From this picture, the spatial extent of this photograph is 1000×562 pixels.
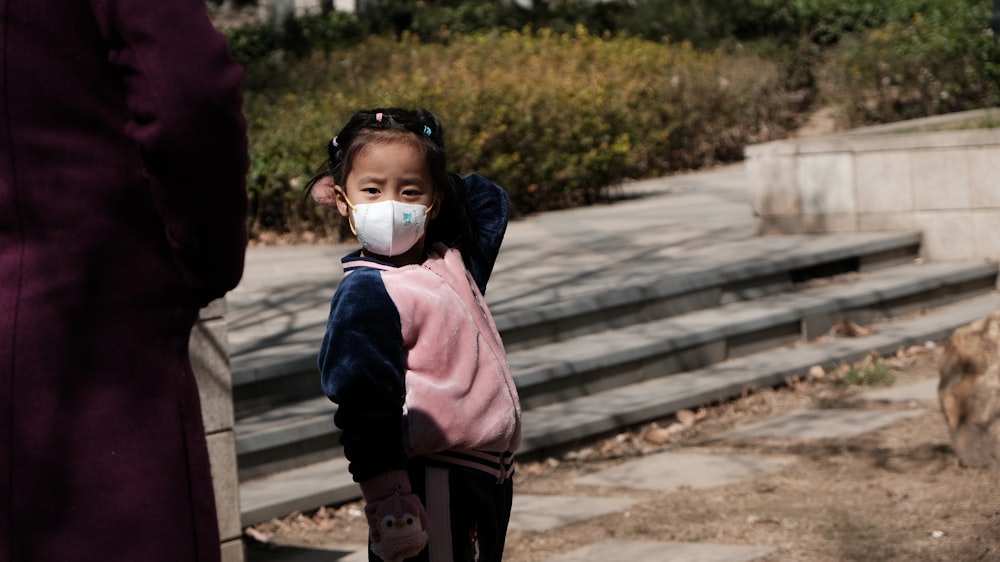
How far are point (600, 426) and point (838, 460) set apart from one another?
1140 millimetres

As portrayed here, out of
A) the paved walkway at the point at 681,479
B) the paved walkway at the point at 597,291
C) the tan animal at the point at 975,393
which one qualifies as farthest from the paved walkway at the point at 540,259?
the tan animal at the point at 975,393

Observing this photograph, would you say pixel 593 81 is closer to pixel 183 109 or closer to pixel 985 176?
pixel 985 176

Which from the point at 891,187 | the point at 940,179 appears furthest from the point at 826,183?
the point at 940,179

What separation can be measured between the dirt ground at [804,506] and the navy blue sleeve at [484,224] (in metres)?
2.27

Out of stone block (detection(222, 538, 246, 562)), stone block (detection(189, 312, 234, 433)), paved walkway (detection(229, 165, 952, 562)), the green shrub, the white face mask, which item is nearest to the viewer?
the white face mask

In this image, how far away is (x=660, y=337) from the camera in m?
8.14

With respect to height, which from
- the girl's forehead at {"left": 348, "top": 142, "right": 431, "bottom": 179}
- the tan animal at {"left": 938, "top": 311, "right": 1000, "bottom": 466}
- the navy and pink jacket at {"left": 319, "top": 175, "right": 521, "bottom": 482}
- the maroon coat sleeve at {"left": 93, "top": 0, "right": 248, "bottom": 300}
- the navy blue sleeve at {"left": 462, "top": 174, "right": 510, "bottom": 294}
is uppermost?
the maroon coat sleeve at {"left": 93, "top": 0, "right": 248, "bottom": 300}

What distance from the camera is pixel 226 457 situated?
493 cm

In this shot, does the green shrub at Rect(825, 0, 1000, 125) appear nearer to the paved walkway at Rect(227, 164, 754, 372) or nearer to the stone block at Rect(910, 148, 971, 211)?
the paved walkway at Rect(227, 164, 754, 372)

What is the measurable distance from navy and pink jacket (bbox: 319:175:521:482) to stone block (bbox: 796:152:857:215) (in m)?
8.11

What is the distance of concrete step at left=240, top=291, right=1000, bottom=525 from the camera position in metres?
5.96

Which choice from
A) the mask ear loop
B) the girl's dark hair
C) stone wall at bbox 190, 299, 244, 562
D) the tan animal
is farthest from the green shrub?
the mask ear loop

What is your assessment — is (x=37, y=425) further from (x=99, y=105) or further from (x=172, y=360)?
(x=99, y=105)

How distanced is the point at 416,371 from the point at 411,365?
1 centimetres
